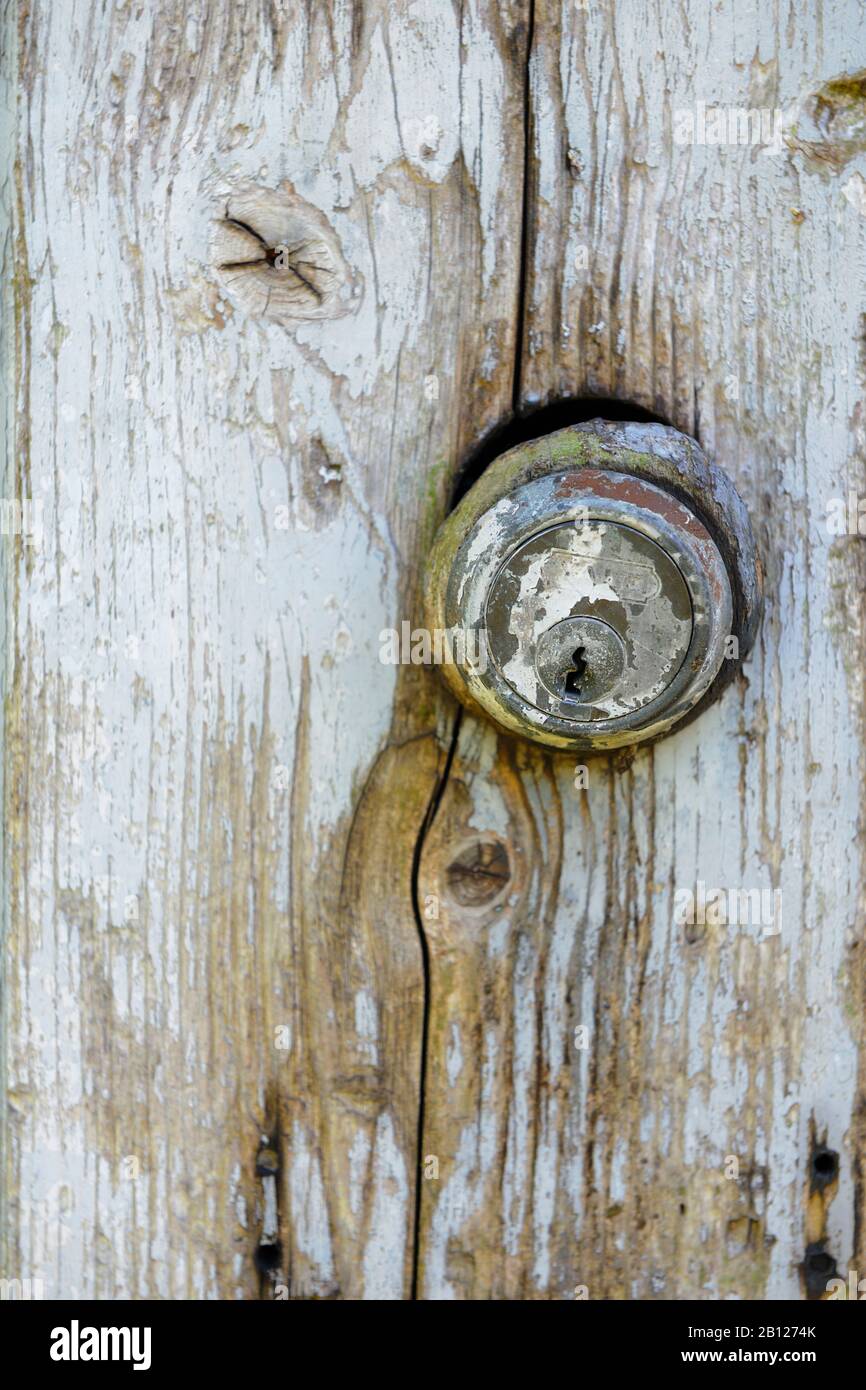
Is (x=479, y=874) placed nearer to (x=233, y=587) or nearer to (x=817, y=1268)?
(x=233, y=587)

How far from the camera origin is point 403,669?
3.36ft

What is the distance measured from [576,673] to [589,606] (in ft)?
0.19

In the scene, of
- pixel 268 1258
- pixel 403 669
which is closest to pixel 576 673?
pixel 403 669

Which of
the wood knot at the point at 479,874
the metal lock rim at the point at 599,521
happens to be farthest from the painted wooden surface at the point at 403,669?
the metal lock rim at the point at 599,521

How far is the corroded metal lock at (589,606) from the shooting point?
0.90m

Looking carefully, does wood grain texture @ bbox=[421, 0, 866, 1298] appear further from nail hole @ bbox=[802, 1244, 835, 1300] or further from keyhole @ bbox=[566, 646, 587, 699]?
keyhole @ bbox=[566, 646, 587, 699]

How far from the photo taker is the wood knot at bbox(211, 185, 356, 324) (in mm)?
1009

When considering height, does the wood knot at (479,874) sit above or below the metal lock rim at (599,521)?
below

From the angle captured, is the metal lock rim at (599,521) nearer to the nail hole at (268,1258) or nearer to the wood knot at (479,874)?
the wood knot at (479,874)

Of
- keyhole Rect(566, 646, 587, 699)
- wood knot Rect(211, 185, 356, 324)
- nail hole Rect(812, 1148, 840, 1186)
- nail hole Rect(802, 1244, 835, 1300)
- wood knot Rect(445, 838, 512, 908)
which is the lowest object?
nail hole Rect(802, 1244, 835, 1300)

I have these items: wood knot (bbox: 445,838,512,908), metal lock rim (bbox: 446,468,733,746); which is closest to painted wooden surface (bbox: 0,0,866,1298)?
wood knot (bbox: 445,838,512,908)

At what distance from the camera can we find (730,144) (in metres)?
1.01

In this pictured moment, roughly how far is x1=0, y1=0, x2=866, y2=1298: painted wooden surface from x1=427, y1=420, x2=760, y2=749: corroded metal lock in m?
0.12

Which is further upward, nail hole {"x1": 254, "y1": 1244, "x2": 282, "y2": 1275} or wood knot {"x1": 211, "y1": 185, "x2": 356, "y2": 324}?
wood knot {"x1": 211, "y1": 185, "x2": 356, "y2": 324}
